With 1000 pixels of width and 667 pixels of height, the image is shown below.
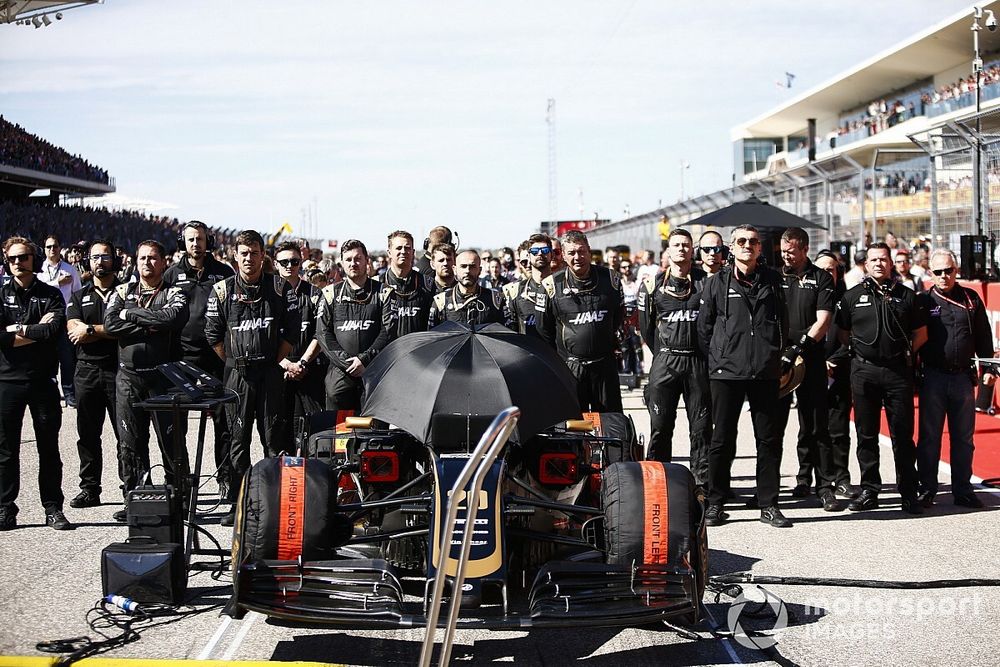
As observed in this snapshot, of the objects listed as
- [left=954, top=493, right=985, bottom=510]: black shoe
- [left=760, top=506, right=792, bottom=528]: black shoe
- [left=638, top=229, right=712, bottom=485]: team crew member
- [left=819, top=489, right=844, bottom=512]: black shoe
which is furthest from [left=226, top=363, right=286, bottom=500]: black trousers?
[left=954, top=493, right=985, bottom=510]: black shoe

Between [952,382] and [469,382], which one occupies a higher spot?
[469,382]

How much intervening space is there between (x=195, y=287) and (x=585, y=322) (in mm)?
3308

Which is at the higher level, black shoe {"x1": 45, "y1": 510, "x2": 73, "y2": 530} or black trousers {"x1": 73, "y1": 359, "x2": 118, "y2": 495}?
black trousers {"x1": 73, "y1": 359, "x2": 118, "y2": 495}

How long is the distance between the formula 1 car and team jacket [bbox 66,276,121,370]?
302 cm

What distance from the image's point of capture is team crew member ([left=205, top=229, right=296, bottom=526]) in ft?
26.3

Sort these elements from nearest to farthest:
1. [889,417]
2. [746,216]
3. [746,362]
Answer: [746,362]
[889,417]
[746,216]

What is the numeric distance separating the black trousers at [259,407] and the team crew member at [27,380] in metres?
1.20

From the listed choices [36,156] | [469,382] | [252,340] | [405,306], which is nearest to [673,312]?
[405,306]

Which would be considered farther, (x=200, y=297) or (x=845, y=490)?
(x=200, y=297)

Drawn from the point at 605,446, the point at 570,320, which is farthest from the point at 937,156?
the point at 605,446

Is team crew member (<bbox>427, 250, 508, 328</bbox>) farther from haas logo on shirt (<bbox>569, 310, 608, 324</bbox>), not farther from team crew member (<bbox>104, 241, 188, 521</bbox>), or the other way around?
team crew member (<bbox>104, 241, 188, 521</bbox>)

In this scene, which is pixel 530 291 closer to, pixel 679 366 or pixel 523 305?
pixel 523 305

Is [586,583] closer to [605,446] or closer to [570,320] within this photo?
[605,446]

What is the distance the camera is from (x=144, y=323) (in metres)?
7.93
